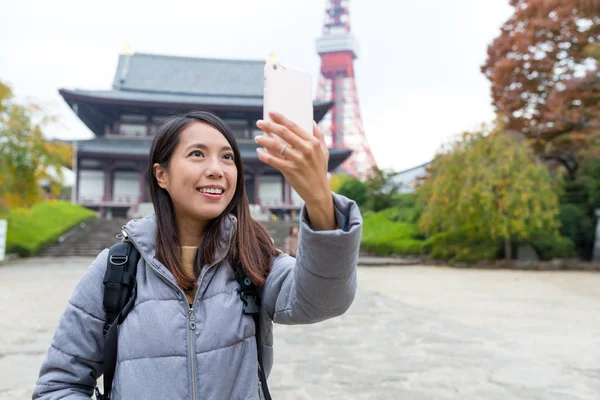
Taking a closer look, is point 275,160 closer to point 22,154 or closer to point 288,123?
point 288,123

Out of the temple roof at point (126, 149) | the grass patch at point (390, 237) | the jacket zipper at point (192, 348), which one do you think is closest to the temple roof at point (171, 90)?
the temple roof at point (126, 149)

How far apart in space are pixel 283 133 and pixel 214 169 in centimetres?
41

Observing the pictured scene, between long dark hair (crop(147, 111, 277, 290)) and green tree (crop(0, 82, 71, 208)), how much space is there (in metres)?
12.5

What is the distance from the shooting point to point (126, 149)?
896 inches

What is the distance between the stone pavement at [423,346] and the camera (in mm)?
3363

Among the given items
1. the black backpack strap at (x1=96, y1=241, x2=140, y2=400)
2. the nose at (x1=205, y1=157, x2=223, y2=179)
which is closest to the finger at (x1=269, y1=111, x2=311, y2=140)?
the nose at (x1=205, y1=157, x2=223, y2=179)

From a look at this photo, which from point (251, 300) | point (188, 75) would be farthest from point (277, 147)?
point (188, 75)

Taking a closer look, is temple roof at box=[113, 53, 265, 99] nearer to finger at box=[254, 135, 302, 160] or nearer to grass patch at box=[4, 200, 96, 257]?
grass patch at box=[4, 200, 96, 257]

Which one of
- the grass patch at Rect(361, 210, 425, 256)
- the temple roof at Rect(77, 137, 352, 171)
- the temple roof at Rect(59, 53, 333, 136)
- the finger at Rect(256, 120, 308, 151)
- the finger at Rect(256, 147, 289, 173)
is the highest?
the temple roof at Rect(59, 53, 333, 136)

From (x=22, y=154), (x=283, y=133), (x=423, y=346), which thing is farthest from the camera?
(x=22, y=154)

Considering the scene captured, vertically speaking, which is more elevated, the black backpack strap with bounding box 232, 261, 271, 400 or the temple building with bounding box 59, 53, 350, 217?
the temple building with bounding box 59, 53, 350, 217

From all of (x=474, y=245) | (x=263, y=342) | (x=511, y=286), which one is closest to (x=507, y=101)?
(x=474, y=245)

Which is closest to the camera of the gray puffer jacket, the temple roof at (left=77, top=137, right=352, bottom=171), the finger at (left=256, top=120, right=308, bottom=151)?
the finger at (left=256, top=120, right=308, bottom=151)

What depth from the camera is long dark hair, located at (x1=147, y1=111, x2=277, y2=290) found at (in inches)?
52.1
